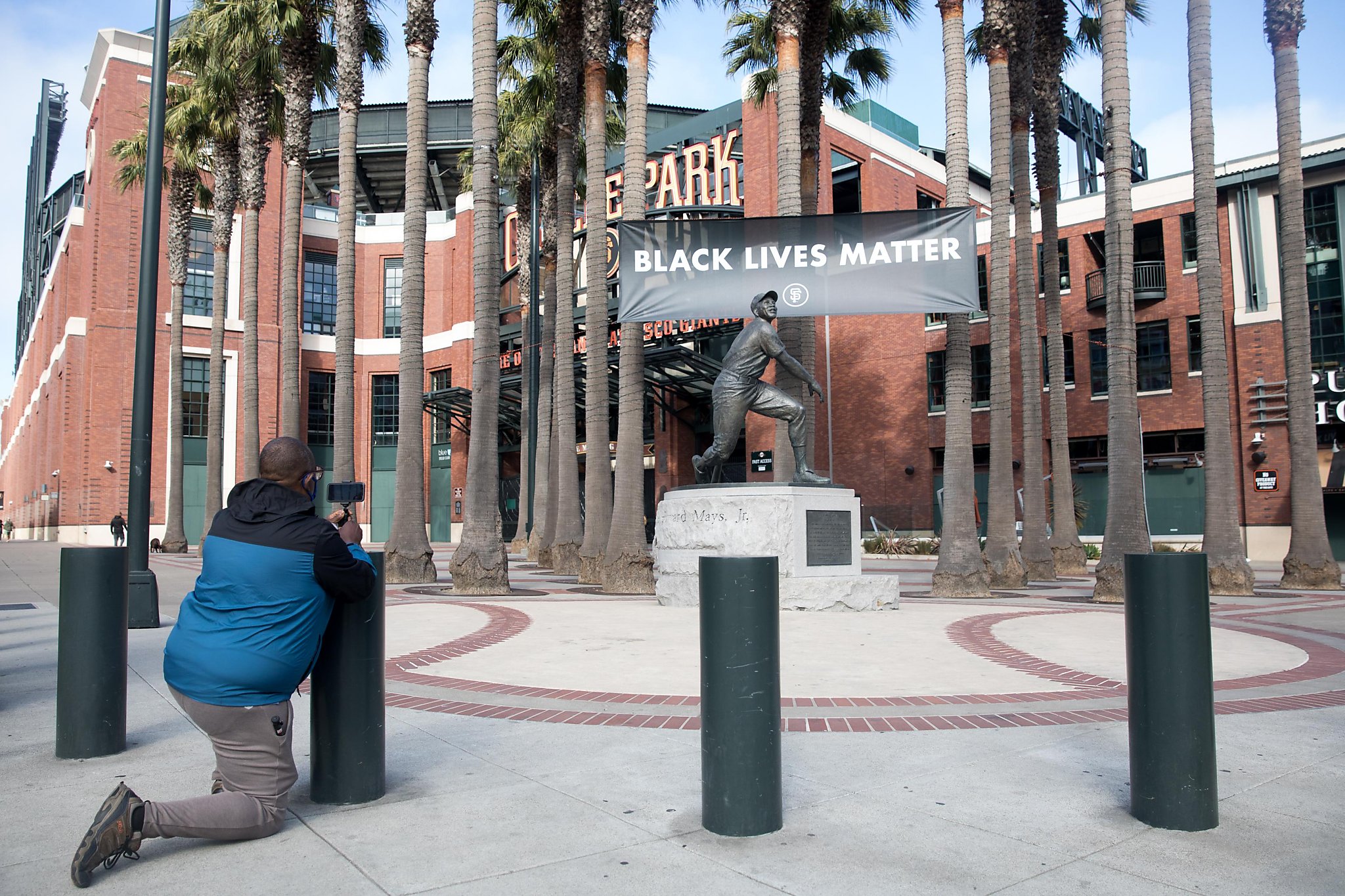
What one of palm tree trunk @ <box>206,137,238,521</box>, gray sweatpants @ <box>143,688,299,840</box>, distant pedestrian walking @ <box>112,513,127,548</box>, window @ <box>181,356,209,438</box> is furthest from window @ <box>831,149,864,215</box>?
gray sweatpants @ <box>143,688,299,840</box>

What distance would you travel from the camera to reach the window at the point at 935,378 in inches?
1362

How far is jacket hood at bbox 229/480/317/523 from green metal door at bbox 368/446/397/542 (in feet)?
154

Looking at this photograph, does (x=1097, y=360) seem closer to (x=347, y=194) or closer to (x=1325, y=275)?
(x=1325, y=275)

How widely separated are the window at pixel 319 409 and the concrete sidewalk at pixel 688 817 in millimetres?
44742

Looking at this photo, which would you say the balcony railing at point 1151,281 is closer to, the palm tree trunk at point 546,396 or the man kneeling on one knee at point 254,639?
the palm tree trunk at point 546,396

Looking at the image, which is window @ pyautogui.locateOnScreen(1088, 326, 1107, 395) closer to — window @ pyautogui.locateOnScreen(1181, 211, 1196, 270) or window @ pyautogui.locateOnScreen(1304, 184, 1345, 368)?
window @ pyautogui.locateOnScreen(1181, 211, 1196, 270)

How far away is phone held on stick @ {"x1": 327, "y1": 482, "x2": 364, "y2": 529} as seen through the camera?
3715 millimetres

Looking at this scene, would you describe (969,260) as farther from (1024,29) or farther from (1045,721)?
(1045,721)

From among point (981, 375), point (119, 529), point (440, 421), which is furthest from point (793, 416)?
point (440, 421)

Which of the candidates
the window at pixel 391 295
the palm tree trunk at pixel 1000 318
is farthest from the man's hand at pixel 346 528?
the window at pixel 391 295

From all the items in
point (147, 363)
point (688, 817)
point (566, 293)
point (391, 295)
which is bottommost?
point (688, 817)

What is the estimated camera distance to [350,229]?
63.2 ft

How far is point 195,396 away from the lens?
145 ft

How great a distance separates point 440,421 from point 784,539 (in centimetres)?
3816
